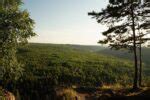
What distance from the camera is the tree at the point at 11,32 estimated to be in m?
21.6

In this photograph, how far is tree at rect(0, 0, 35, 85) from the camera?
70.9 feet

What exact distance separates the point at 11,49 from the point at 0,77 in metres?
2.41

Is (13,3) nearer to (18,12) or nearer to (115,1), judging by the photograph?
(18,12)

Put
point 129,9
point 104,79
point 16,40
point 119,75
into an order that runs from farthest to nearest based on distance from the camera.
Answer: point 119,75 < point 104,79 < point 129,9 < point 16,40

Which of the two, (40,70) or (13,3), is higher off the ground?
(13,3)

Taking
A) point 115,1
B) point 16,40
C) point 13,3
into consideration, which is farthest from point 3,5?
point 115,1

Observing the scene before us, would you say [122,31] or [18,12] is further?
[122,31]

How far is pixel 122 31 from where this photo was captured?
86.9ft

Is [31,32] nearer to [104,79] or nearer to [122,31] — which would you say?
[122,31]

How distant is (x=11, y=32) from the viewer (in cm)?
2175

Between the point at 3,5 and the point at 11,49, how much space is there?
3734 millimetres

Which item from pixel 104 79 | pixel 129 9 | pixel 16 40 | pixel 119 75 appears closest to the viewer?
pixel 16 40

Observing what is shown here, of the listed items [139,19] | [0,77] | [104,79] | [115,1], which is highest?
[115,1]

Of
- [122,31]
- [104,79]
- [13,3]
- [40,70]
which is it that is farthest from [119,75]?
[13,3]
